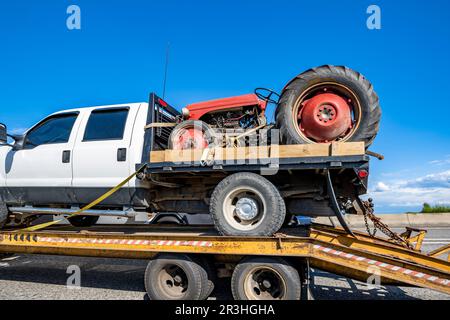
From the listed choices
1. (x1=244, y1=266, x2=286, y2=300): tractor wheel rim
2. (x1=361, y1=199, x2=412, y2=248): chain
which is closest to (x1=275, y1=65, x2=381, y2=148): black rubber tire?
(x1=361, y1=199, x2=412, y2=248): chain

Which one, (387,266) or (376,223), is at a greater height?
(376,223)

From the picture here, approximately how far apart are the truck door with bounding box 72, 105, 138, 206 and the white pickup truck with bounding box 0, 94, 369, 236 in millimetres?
15

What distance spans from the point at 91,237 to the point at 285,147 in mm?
2830

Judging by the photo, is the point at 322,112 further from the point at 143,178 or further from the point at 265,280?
the point at 143,178

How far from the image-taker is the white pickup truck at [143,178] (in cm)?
374

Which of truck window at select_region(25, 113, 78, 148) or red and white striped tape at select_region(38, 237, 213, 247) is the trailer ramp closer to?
red and white striped tape at select_region(38, 237, 213, 247)

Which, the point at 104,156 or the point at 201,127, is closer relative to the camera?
the point at 201,127

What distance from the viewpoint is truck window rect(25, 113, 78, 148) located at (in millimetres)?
4887

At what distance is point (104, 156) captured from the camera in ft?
14.6

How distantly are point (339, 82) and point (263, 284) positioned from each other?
8.37ft

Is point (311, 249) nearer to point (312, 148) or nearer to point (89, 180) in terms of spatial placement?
point (312, 148)

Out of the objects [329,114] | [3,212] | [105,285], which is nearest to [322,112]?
[329,114]
